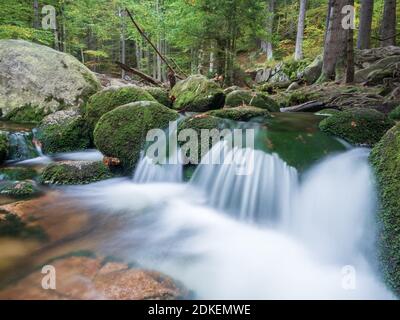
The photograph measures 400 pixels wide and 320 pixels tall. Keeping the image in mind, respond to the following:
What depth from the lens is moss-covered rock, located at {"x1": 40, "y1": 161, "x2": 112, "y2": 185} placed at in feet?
16.0

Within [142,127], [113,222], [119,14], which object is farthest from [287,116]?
[119,14]

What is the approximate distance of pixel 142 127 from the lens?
17.5 feet

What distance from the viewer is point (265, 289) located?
2727 millimetres

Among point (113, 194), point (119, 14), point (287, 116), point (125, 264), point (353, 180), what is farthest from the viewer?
point (119, 14)

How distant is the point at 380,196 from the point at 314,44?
20229mm

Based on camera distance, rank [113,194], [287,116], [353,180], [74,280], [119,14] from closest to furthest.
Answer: [74,280], [353,180], [113,194], [287,116], [119,14]

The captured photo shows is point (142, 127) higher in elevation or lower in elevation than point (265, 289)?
higher

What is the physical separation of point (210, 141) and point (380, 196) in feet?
8.46

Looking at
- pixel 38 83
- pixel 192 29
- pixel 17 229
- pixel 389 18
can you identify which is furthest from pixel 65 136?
pixel 389 18

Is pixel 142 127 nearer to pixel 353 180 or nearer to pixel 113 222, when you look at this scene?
pixel 113 222

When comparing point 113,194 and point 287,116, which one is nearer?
point 113,194

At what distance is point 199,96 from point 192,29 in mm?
3218

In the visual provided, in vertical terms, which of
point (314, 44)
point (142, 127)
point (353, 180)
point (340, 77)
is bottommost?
point (353, 180)

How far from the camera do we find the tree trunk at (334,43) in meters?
9.16
